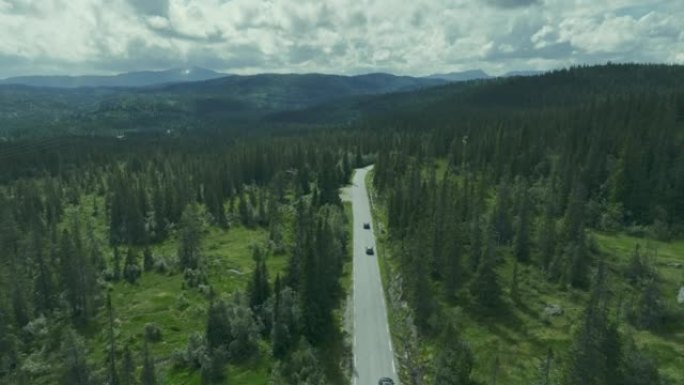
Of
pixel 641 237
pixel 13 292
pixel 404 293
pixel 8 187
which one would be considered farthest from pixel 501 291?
pixel 8 187

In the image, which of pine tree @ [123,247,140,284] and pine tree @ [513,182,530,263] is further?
pine tree @ [123,247,140,284]

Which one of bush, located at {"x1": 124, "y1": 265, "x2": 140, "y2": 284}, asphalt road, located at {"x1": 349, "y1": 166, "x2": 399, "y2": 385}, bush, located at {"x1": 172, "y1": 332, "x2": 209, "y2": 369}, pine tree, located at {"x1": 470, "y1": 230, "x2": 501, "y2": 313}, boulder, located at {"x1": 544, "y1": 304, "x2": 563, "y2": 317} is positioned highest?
pine tree, located at {"x1": 470, "y1": 230, "x2": 501, "y2": 313}

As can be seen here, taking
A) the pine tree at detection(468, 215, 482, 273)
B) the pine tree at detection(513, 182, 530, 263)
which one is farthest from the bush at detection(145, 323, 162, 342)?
the pine tree at detection(513, 182, 530, 263)

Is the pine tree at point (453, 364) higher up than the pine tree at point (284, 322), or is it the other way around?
the pine tree at point (453, 364)

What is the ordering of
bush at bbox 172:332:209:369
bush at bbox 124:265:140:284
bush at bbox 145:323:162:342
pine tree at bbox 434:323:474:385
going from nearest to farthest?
1. pine tree at bbox 434:323:474:385
2. bush at bbox 172:332:209:369
3. bush at bbox 145:323:162:342
4. bush at bbox 124:265:140:284

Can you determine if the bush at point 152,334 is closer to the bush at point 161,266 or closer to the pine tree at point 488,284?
the bush at point 161,266

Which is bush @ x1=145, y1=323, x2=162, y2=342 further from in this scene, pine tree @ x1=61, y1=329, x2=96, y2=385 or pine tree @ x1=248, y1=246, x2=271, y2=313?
pine tree @ x1=61, y1=329, x2=96, y2=385

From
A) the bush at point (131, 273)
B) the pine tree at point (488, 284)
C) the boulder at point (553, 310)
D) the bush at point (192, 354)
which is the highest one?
the pine tree at point (488, 284)

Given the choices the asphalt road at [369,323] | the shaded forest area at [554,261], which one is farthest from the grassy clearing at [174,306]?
the shaded forest area at [554,261]
